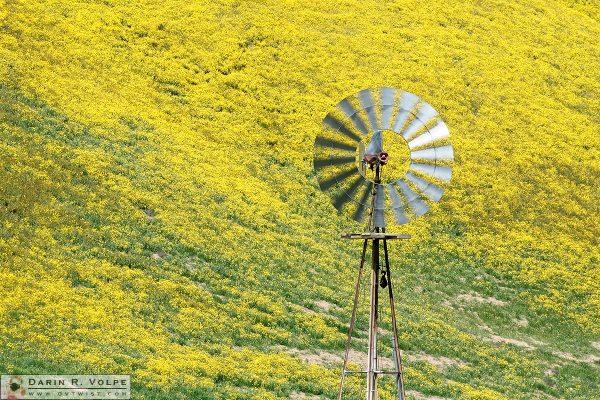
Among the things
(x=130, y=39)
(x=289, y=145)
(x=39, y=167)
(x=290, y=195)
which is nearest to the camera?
(x=39, y=167)

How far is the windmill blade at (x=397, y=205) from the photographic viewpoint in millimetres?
26172

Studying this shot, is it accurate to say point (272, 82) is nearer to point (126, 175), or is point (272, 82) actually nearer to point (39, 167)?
point (126, 175)

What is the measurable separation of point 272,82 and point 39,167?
24294 mm

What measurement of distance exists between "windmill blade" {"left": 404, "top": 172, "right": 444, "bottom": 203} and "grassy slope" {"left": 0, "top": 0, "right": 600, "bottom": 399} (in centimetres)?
1020

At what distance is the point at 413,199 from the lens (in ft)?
87.3

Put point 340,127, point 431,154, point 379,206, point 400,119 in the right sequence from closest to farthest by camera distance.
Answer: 1. point 379,206
2. point 400,119
3. point 431,154
4. point 340,127

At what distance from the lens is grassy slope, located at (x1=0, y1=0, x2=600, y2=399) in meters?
37.0

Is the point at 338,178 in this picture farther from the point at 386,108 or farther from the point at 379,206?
the point at 386,108

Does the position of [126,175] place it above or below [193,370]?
above

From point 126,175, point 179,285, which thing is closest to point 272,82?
point 126,175

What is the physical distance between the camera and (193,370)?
110 ft

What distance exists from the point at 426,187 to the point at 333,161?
269cm

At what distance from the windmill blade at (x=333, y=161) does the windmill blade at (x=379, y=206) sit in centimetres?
154

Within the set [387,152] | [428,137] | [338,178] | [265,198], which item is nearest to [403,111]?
[428,137]
